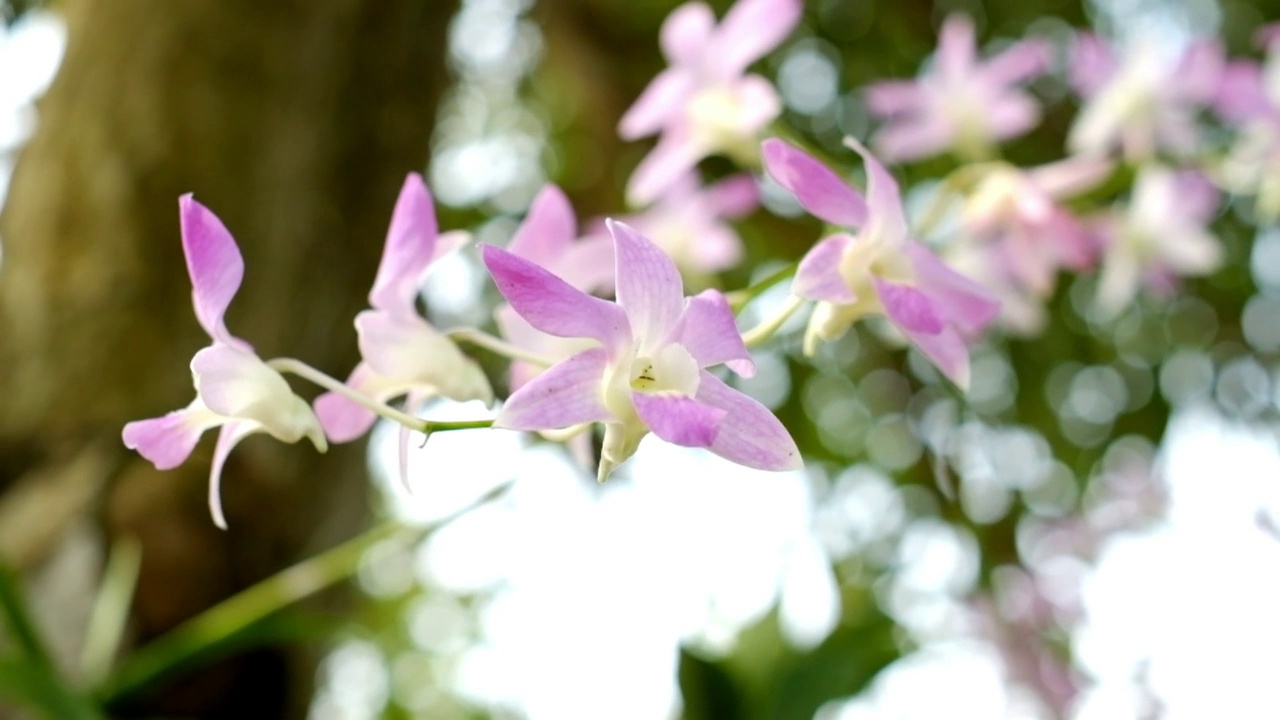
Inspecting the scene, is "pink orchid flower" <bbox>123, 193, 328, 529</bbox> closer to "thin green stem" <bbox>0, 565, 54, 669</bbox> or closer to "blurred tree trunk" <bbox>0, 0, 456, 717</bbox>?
"thin green stem" <bbox>0, 565, 54, 669</bbox>

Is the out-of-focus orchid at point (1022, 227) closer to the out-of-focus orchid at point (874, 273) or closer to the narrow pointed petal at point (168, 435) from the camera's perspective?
the out-of-focus orchid at point (874, 273)

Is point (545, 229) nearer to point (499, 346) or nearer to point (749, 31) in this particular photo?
point (499, 346)

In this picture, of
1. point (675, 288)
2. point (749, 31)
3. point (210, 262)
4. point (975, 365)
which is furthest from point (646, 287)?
point (975, 365)

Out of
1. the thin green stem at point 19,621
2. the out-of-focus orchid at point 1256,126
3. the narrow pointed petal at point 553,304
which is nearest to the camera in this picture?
the narrow pointed petal at point 553,304

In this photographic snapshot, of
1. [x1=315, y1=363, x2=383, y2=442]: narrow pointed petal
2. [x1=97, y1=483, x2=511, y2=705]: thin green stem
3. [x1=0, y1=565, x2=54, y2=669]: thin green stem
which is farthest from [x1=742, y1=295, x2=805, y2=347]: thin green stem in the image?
[x1=0, y1=565, x2=54, y2=669]: thin green stem

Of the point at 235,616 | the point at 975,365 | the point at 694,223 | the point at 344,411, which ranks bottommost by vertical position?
the point at 975,365

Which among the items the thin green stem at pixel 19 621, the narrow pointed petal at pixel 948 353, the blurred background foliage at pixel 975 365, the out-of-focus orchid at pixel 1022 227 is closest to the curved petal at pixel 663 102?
the out-of-focus orchid at pixel 1022 227
